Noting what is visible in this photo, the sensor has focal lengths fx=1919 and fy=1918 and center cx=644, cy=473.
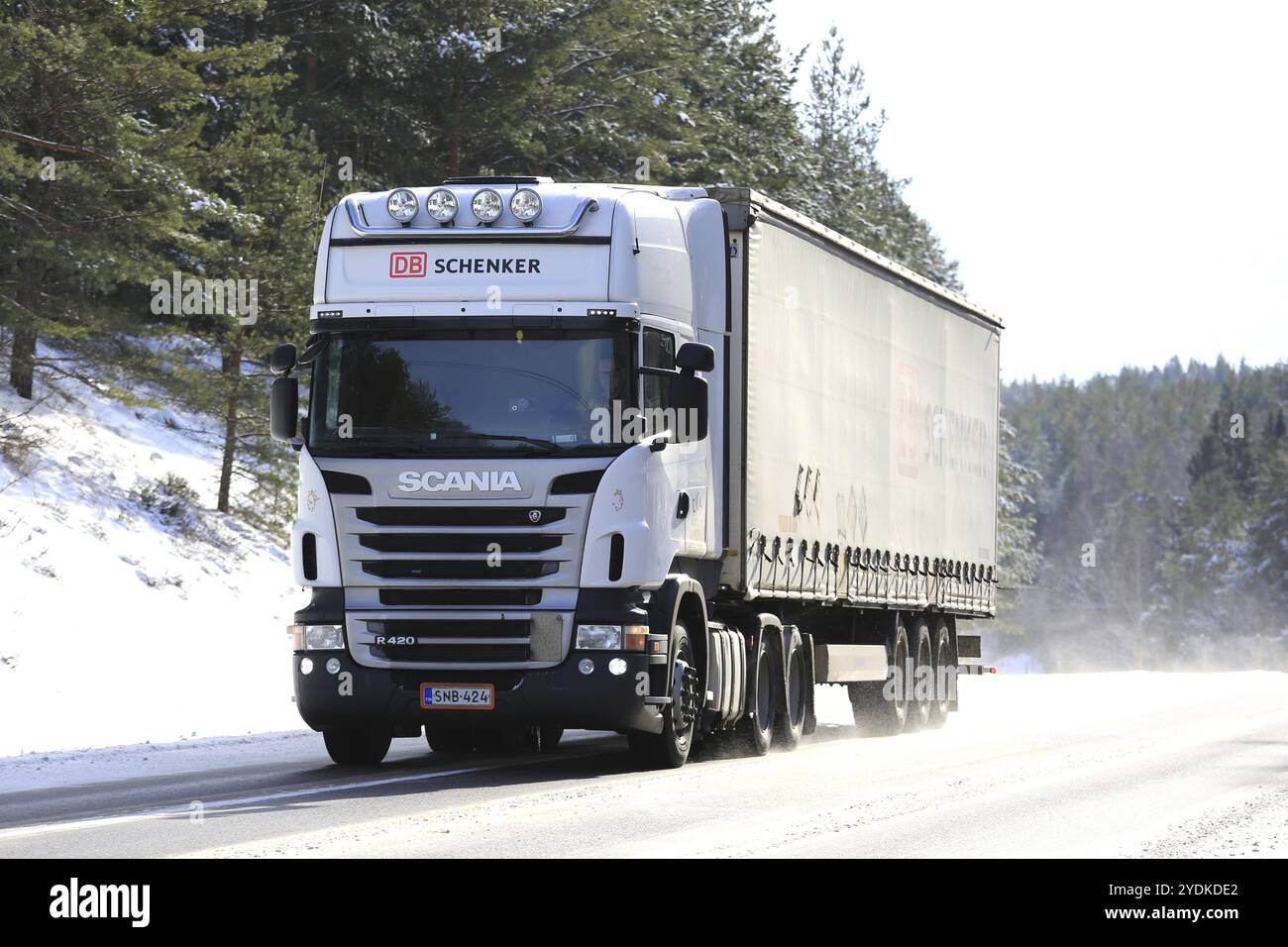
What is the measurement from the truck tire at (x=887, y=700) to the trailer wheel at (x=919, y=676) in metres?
0.21

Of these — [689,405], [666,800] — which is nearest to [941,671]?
[689,405]

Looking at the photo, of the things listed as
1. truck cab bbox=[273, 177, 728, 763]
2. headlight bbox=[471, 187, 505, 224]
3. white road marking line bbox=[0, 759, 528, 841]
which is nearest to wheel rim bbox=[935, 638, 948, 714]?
white road marking line bbox=[0, 759, 528, 841]

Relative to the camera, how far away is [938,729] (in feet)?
77.5

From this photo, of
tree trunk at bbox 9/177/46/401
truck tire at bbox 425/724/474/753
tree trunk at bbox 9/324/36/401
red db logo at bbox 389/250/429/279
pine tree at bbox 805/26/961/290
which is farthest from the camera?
pine tree at bbox 805/26/961/290

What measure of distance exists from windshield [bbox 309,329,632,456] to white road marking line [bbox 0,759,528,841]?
2.39 meters

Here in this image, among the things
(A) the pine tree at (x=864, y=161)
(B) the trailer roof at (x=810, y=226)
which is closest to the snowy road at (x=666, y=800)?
(B) the trailer roof at (x=810, y=226)

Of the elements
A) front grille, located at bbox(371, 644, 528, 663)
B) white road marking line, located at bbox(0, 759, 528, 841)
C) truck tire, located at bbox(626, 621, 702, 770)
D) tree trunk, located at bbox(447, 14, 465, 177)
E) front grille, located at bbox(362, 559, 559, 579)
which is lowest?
white road marking line, located at bbox(0, 759, 528, 841)

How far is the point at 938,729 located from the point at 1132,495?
488 ft

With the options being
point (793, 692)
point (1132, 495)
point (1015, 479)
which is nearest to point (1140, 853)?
point (793, 692)

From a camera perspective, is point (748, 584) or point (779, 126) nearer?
point (748, 584)

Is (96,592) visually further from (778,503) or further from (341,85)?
(341,85)

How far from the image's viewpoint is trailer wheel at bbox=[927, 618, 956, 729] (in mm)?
23594

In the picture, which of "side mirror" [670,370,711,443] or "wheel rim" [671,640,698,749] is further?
"wheel rim" [671,640,698,749]

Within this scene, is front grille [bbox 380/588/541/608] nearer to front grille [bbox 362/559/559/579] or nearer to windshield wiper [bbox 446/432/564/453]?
front grille [bbox 362/559/559/579]
